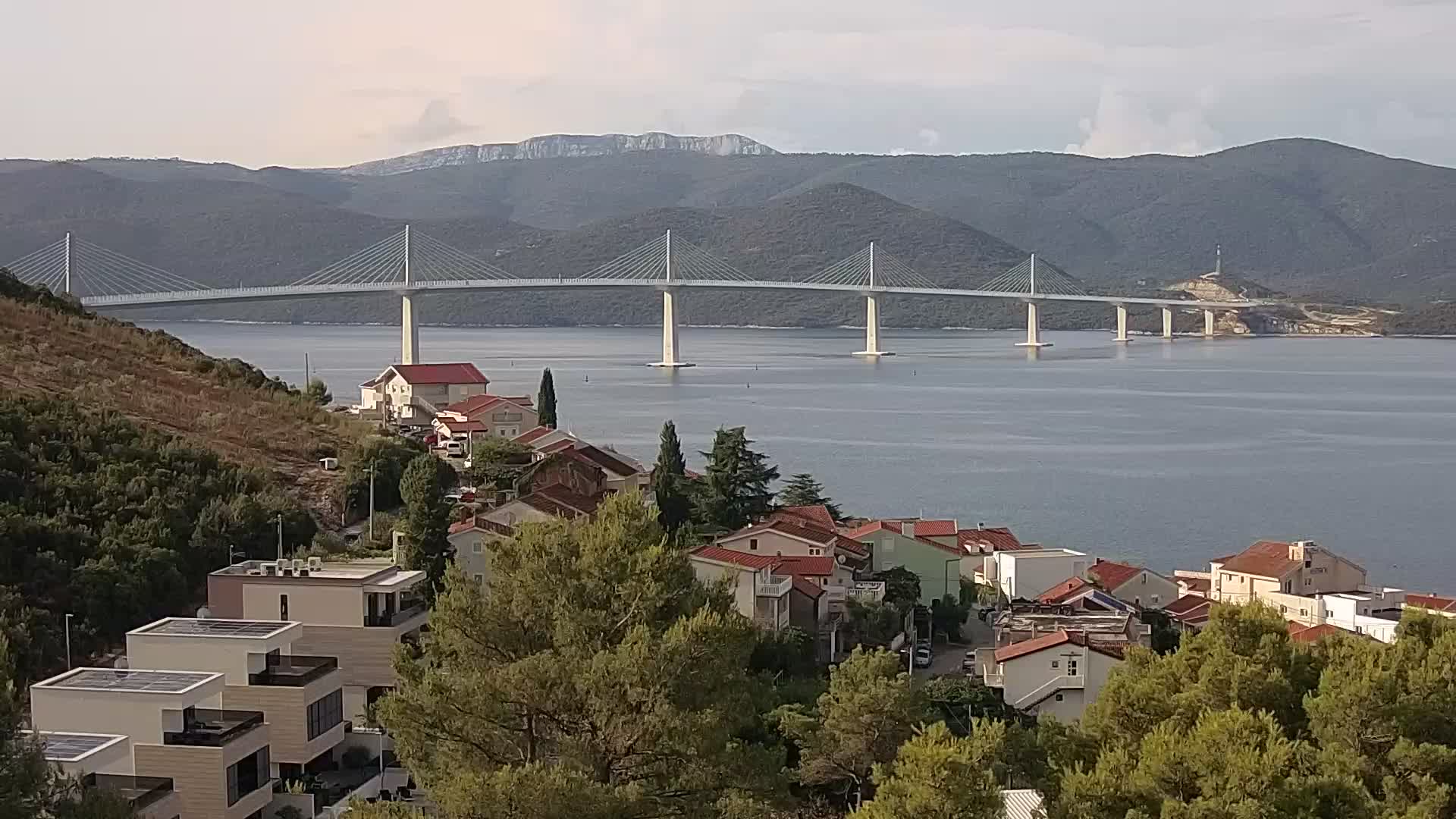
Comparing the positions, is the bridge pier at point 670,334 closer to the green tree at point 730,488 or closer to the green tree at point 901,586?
the green tree at point 730,488

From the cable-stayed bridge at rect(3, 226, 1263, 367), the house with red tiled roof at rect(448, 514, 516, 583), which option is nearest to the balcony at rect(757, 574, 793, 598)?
the house with red tiled roof at rect(448, 514, 516, 583)

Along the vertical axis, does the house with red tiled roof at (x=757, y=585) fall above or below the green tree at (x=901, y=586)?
→ above

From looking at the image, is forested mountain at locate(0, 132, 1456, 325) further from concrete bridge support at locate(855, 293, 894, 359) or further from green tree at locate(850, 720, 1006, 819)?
green tree at locate(850, 720, 1006, 819)

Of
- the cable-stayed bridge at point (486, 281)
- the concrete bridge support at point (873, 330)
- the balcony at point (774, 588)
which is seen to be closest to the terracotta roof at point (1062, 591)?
the balcony at point (774, 588)

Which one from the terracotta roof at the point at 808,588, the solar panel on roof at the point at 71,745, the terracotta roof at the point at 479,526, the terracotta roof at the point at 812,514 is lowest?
the terracotta roof at the point at 808,588

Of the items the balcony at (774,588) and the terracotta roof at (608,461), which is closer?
the balcony at (774,588)

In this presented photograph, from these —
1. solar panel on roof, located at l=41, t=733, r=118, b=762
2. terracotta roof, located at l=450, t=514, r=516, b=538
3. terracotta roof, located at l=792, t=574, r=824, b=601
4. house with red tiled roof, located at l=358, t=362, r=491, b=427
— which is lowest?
terracotta roof, located at l=792, t=574, r=824, b=601

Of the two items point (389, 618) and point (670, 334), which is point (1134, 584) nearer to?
point (389, 618)
